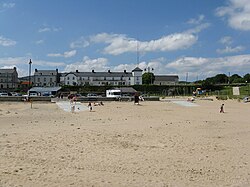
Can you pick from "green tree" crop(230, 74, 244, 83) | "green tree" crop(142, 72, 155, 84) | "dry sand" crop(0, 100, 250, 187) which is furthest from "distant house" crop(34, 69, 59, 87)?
"dry sand" crop(0, 100, 250, 187)

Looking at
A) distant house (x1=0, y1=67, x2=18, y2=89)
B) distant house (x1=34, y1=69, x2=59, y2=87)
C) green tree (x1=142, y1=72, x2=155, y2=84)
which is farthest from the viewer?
distant house (x1=34, y1=69, x2=59, y2=87)

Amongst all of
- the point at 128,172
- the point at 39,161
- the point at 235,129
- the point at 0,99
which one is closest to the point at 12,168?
the point at 39,161

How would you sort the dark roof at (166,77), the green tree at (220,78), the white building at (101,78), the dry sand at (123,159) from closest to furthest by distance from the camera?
1. the dry sand at (123,159)
2. the white building at (101,78)
3. the dark roof at (166,77)
4. the green tree at (220,78)

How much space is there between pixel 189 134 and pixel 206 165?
17.1 ft

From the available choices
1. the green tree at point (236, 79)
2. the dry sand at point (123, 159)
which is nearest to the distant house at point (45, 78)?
the green tree at point (236, 79)

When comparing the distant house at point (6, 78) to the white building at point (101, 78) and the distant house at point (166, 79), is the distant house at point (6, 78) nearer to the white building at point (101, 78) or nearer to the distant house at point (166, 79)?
the white building at point (101, 78)

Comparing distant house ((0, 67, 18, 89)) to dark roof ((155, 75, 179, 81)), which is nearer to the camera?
distant house ((0, 67, 18, 89))

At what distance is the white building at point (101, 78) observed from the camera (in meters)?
119

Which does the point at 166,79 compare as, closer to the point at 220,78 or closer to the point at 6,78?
the point at 220,78

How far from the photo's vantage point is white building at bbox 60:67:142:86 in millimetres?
118875

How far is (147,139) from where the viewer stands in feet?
36.7

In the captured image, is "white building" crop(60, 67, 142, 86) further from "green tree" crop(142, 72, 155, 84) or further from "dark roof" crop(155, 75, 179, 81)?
"dark roof" crop(155, 75, 179, 81)

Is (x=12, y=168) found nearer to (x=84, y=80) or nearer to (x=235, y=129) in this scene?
(x=235, y=129)

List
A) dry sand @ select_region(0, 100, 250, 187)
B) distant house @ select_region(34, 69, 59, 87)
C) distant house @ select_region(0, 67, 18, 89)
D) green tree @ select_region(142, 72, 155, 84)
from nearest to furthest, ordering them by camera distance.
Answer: dry sand @ select_region(0, 100, 250, 187) → distant house @ select_region(0, 67, 18, 89) → green tree @ select_region(142, 72, 155, 84) → distant house @ select_region(34, 69, 59, 87)
